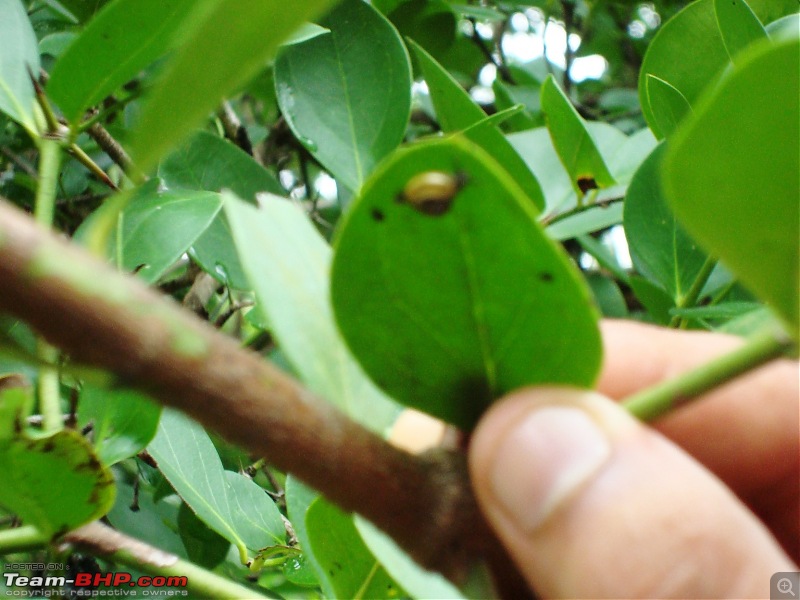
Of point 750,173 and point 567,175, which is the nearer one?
point 750,173

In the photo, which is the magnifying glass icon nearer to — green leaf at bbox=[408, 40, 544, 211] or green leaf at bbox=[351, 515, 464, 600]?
green leaf at bbox=[351, 515, 464, 600]

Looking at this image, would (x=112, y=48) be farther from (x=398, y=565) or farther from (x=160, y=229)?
(x=398, y=565)

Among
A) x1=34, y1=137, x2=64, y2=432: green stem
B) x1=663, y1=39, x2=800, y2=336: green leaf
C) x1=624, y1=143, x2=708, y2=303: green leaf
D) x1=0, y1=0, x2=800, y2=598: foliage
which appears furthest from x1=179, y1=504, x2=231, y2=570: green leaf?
x1=663, y1=39, x2=800, y2=336: green leaf

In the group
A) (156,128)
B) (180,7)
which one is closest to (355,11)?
(180,7)

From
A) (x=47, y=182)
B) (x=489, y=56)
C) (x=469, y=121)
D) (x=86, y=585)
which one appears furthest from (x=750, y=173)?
(x=489, y=56)

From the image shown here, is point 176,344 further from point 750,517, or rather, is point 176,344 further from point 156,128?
point 750,517

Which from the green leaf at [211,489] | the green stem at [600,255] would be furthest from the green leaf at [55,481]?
the green stem at [600,255]

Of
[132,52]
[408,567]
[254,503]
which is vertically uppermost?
[132,52]

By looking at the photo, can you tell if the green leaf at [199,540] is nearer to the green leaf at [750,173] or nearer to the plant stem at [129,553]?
the plant stem at [129,553]
